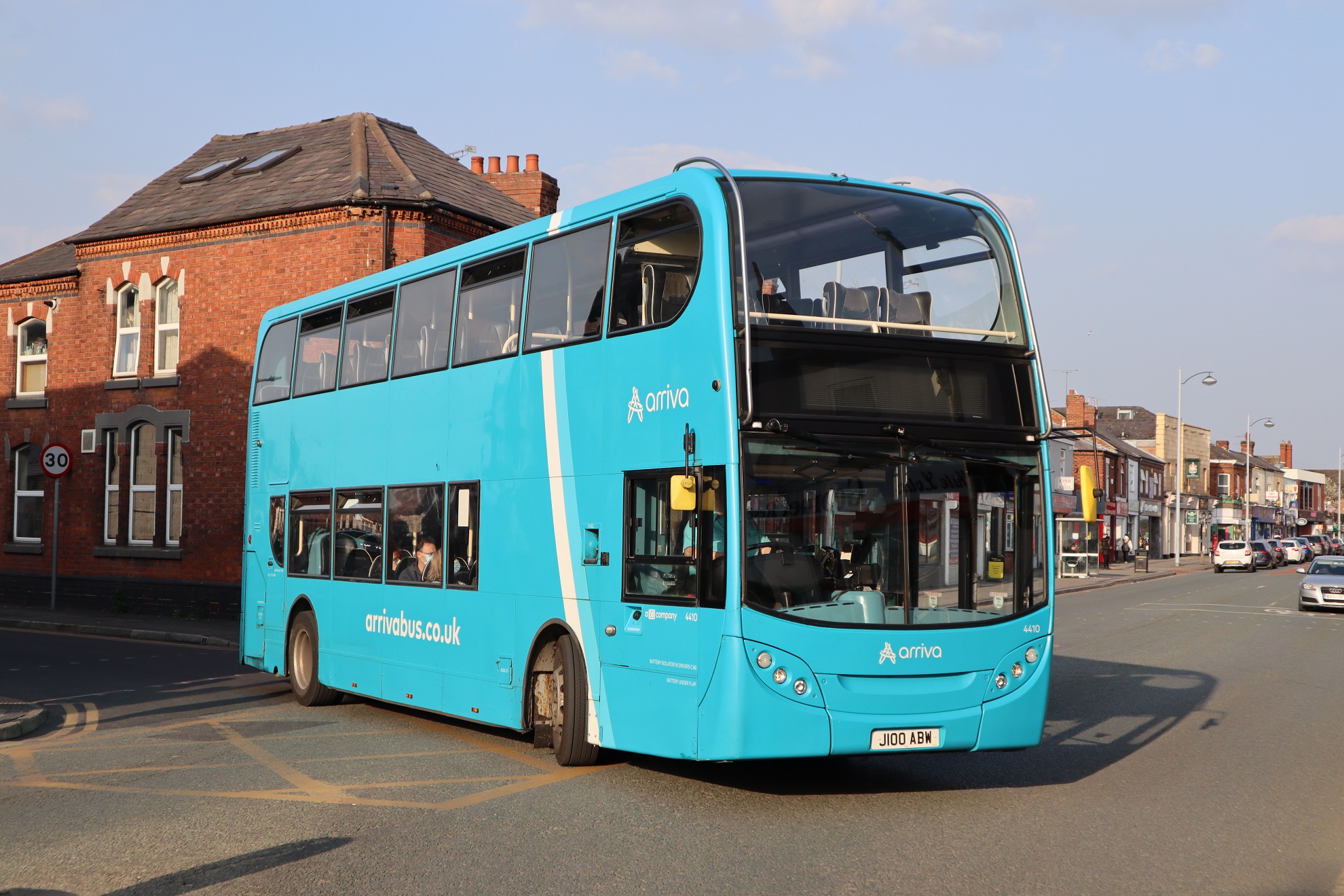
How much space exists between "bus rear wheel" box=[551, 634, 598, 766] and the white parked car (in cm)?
5992

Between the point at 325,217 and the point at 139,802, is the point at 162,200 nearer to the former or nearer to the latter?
the point at 325,217

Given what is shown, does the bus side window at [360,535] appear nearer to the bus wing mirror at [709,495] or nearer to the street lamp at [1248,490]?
the bus wing mirror at [709,495]

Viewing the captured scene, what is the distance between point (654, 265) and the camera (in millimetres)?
8516

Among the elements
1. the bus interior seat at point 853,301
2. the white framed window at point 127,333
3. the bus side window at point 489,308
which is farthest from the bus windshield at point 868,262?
the white framed window at point 127,333

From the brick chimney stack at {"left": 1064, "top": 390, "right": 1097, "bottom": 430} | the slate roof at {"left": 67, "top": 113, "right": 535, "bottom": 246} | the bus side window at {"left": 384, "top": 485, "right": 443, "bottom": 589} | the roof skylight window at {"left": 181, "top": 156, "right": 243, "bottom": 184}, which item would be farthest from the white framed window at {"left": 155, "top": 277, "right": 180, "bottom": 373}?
the brick chimney stack at {"left": 1064, "top": 390, "right": 1097, "bottom": 430}

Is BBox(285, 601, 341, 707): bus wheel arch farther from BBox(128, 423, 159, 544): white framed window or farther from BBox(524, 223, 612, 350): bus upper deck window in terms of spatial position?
BBox(128, 423, 159, 544): white framed window

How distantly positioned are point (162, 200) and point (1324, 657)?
2444 cm

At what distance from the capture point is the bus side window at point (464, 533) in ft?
34.3

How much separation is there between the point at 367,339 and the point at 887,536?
6.50 metres

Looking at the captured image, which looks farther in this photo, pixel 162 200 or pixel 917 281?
pixel 162 200

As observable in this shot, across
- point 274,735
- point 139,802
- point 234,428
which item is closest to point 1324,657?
→ point 274,735

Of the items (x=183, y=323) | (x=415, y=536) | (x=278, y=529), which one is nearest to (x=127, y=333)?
(x=183, y=323)

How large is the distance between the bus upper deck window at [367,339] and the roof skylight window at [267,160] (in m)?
15.5

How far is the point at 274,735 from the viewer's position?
1077 centimetres
